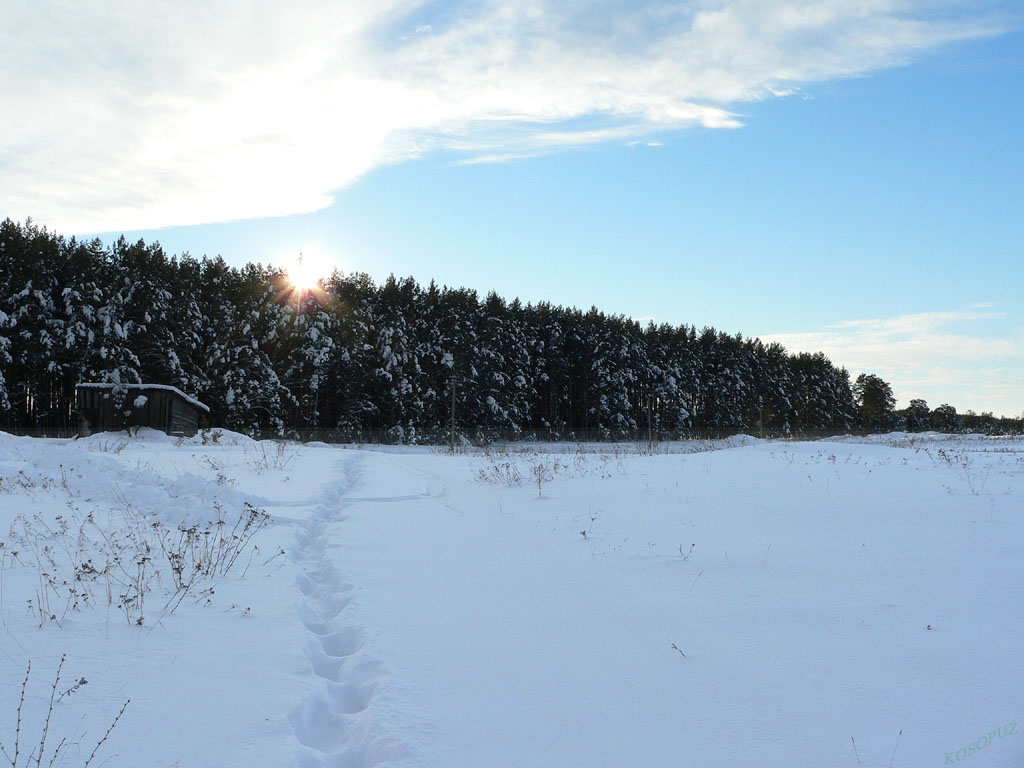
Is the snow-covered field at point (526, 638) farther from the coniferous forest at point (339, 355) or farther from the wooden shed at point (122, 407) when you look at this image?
the coniferous forest at point (339, 355)

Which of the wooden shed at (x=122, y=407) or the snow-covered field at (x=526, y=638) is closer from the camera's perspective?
the snow-covered field at (x=526, y=638)

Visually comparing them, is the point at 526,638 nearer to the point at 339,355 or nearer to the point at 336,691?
the point at 336,691

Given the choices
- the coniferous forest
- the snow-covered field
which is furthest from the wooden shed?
the snow-covered field

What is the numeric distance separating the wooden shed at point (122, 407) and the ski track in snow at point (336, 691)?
84.6ft

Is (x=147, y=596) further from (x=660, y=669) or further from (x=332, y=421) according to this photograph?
(x=332, y=421)

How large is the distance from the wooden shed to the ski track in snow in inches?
1015

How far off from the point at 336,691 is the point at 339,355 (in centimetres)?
4330

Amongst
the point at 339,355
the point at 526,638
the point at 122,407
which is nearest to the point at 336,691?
the point at 526,638

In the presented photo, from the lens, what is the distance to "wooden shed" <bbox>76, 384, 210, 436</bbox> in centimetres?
2700

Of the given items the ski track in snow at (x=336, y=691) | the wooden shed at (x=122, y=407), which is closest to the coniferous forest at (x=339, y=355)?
the wooden shed at (x=122, y=407)

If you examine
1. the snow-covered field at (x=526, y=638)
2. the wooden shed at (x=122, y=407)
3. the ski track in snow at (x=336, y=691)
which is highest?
the wooden shed at (x=122, y=407)

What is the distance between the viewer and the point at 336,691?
10.7ft

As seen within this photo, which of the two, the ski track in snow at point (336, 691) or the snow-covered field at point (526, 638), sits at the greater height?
the snow-covered field at point (526, 638)

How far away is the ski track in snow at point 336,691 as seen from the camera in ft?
8.68
